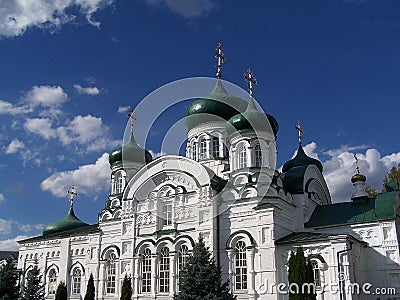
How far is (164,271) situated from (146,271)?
3.58 ft

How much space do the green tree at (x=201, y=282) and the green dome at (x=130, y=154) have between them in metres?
12.1

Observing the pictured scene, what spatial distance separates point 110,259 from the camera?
24578 mm

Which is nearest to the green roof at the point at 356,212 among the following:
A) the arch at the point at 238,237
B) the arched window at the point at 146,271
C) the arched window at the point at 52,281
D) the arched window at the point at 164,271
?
the arch at the point at 238,237

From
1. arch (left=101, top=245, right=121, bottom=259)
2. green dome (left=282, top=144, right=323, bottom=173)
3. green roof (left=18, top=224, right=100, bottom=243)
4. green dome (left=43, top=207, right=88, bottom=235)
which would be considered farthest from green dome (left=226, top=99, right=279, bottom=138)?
green dome (left=43, top=207, right=88, bottom=235)

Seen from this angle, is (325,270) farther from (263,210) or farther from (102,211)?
(102,211)

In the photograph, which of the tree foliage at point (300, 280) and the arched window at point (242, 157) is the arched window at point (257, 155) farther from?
the tree foliage at point (300, 280)

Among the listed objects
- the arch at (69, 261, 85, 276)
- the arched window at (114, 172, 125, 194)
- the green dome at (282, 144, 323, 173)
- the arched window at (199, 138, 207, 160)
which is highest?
the arched window at (199, 138, 207, 160)

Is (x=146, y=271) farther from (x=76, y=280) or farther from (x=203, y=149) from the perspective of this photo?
(x=203, y=149)

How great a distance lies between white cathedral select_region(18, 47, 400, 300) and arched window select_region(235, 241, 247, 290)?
0.14 ft

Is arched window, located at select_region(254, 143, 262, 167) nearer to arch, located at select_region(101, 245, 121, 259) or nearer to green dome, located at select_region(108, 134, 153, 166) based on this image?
green dome, located at select_region(108, 134, 153, 166)

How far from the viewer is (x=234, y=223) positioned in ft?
70.3

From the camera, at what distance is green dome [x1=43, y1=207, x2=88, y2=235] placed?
1210 inches

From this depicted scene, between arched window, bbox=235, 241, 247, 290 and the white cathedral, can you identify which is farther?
arched window, bbox=235, 241, 247, 290

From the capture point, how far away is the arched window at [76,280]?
26386 millimetres
